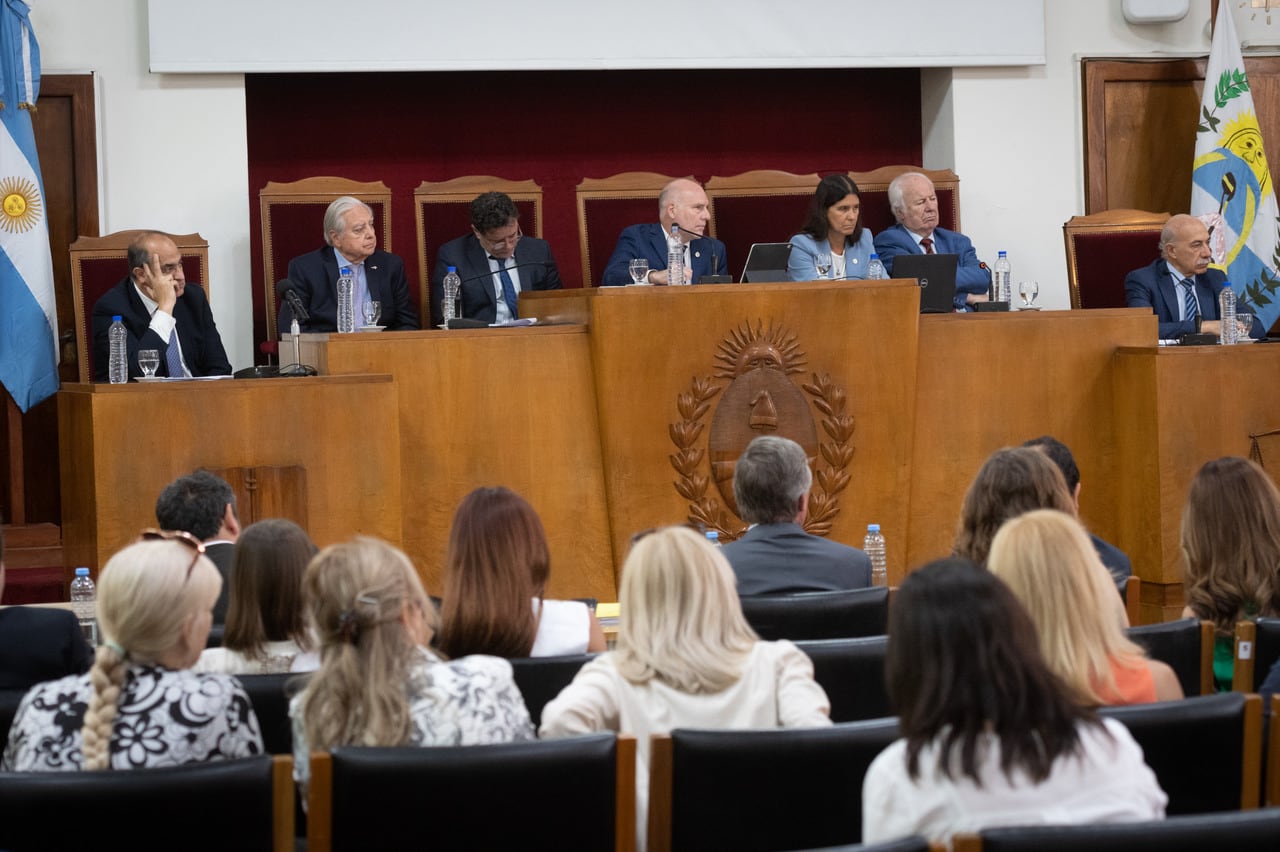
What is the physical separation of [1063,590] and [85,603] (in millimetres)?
2608

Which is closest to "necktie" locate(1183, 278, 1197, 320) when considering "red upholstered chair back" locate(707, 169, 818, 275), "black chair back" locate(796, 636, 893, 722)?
"red upholstered chair back" locate(707, 169, 818, 275)

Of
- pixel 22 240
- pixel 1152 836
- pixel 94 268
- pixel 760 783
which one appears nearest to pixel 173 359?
pixel 94 268

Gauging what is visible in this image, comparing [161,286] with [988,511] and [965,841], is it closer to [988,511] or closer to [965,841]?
[988,511]

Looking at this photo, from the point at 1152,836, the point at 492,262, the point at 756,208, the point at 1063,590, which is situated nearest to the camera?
the point at 1152,836

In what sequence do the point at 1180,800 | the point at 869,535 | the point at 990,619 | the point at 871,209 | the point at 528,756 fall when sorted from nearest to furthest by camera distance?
1. the point at 990,619
2. the point at 528,756
3. the point at 1180,800
4. the point at 869,535
5. the point at 871,209

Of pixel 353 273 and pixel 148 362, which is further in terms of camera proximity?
pixel 353 273

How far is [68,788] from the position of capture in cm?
180

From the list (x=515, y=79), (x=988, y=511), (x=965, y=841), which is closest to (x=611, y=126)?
(x=515, y=79)

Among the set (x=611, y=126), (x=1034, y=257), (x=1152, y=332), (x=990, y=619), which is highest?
(x=611, y=126)

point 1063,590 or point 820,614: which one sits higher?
point 1063,590

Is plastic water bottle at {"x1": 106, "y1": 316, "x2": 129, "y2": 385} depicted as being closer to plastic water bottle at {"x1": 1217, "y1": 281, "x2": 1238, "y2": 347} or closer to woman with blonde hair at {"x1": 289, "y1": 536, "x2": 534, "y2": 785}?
woman with blonde hair at {"x1": 289, "y1": 536, "x2": 534, "y2": 785}

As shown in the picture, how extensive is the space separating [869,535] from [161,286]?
2.51 metres

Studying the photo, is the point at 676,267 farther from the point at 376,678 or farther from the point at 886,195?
the point at 376,678

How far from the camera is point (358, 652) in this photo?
210 centimetres
